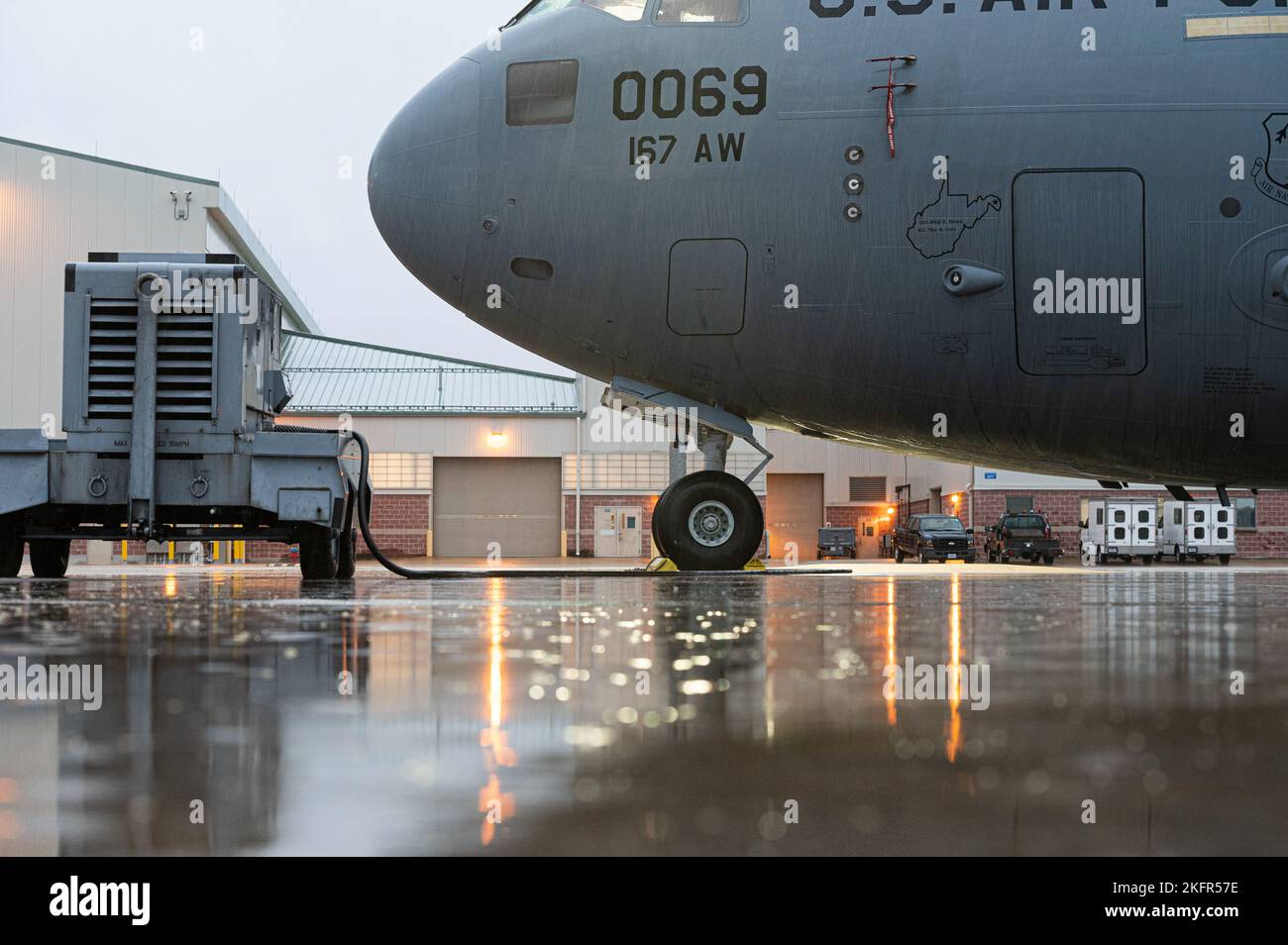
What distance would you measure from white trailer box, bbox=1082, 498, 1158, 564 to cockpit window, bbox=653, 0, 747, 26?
75.8ft

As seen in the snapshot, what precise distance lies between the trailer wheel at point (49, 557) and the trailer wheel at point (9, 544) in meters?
0.80

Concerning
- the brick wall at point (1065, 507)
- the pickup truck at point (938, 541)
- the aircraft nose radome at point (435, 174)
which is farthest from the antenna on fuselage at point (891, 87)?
the brick wall at point (1065, 507)

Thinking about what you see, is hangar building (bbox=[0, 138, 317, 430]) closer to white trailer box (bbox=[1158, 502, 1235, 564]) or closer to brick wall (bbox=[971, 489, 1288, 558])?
brick wall (bbox=[971, 489, 1288, 558])

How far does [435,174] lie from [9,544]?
10.8 feet

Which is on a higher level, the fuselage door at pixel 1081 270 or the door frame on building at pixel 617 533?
the fuselage door at pixel 1081 270

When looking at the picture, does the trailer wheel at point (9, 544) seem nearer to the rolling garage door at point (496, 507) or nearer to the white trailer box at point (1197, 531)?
the rolling garage door at point (496, 507)

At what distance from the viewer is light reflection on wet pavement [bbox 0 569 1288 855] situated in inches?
30.3

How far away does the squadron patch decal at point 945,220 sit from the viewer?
16.7ft

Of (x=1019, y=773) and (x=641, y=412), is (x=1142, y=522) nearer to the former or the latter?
(x=641, y=412)

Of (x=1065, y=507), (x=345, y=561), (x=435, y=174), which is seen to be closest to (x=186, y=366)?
(x=345, y=561)

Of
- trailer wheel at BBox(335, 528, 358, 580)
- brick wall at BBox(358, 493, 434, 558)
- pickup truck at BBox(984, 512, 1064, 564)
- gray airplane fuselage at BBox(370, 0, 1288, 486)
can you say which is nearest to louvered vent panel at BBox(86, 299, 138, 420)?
trailer wheel at BBox(335, 528, 358, 580)

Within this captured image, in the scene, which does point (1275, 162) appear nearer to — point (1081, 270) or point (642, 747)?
point (1081, 270)

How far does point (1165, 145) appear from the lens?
489cm

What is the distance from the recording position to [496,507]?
3130 cm
